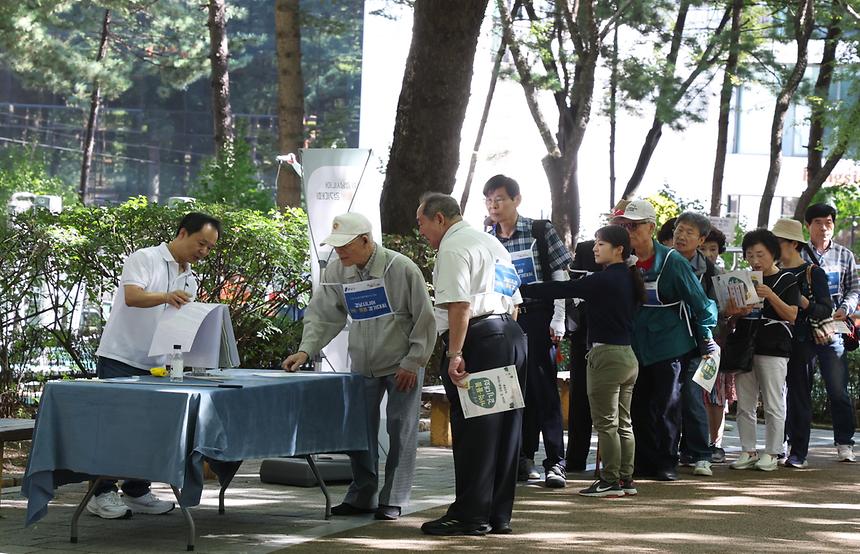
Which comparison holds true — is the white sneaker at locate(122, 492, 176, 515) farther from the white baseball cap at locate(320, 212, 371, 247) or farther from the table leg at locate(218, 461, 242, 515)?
the white baseball cap at locate(320, 212, 371, 247)

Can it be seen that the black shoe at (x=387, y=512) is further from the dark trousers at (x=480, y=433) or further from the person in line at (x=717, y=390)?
the person in line at (x=717, y=390)

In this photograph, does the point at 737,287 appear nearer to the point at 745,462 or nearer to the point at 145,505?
the point at 745,462

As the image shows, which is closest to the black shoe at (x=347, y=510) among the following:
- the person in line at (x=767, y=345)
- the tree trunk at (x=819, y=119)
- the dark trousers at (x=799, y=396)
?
the person in line at (x=767, y=345)

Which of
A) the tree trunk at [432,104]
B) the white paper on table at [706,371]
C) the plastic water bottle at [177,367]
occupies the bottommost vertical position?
the white paper on table at [706,371]

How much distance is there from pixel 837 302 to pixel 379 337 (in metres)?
5.06

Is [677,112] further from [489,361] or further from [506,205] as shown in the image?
[489,361]

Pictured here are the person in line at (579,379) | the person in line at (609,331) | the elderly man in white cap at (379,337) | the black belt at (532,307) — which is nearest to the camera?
the elderly man in white cap at (379,337)

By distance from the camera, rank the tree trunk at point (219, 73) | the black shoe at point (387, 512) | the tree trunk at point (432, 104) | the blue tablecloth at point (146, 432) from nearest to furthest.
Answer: the blue tablecloth at point (146, 432)
the black shoe at point (387, 512)
the tree trunk at point (432, 104)
the tree trunk at point (219, 73)

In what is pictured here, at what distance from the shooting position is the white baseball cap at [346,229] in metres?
7.40

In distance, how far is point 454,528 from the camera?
716cm

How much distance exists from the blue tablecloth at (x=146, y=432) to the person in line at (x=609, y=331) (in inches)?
89.4

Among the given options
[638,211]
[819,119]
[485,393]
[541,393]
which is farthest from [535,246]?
[819,119]

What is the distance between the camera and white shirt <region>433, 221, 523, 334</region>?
6.98 meters

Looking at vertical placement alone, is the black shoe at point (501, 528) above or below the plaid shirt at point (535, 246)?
below
